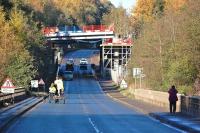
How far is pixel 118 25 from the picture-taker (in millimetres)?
149500

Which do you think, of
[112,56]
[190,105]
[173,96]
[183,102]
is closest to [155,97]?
[183,102]

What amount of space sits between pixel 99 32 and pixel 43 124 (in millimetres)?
110404

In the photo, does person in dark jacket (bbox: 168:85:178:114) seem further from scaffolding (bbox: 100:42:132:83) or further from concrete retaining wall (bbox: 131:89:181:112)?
scaffolding (bbox: 100:42:132:83)

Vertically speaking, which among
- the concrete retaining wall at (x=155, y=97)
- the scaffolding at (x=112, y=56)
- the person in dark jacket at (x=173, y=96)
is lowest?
the concrete retaining wall at (x=155, y=97)

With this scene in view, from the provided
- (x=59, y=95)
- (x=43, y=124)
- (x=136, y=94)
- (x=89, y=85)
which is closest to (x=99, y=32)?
(x=89, y=85)

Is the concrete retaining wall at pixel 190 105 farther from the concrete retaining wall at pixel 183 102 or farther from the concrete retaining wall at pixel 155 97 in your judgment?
the concrete retaining wall at pixel 155 97

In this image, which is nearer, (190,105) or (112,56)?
(190,105)

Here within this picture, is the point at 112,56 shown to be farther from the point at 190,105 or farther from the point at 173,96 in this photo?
the point at 190,105

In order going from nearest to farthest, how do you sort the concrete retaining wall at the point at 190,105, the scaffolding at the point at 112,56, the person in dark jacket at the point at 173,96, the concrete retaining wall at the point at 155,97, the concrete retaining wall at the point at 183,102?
the concrete retaining wall at the point at 190,105, the concrete retaining wall at the point at 183,102, the person in dark jacket at the point at 173,96, the concrete retaining wall at the point at 155,97, the scaffolding at the point at 112,56

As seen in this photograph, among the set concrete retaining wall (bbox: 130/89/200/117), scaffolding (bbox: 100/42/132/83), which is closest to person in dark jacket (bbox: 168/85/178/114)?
concrete retaining wall (bbox: 130/89/200/117)

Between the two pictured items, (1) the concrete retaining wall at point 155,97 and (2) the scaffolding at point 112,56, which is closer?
(1) the concrete retaining wall at point 155,97

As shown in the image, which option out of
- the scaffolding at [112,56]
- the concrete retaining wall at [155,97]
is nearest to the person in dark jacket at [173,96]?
the concrete retaining wall at [155,97]

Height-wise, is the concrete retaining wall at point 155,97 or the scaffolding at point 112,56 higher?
the scaffolding at point 112,56

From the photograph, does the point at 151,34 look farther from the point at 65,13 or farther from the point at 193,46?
the point at 65,13
